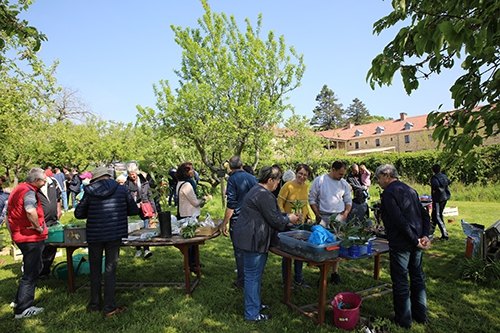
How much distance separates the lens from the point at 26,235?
4062 mm

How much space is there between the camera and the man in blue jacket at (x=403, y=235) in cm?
337

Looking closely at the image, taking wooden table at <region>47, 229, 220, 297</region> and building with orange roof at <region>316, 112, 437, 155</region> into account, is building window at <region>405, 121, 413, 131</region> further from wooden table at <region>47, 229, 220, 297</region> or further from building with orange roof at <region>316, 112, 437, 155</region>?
wooden table at <region>47, 229, 220, 297</region>

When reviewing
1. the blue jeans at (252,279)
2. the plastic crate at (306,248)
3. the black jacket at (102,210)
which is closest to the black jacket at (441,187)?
the plastic crate at (306,248)

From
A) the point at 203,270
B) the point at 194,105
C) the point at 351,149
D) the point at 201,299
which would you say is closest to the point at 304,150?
the point at 194,105

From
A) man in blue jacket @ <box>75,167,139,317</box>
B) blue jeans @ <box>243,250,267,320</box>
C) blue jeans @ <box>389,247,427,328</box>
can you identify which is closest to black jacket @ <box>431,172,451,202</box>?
blue jeans @ <box>389,247,427,328</box>

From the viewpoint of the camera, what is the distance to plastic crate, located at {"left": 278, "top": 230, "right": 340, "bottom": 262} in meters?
3.41

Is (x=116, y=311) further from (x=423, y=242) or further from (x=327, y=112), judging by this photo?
(x=327, y=112)

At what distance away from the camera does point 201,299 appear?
14.5ft

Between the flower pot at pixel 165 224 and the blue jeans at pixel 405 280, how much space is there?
275cm

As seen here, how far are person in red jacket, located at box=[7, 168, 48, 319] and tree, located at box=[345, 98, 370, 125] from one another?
220 feet

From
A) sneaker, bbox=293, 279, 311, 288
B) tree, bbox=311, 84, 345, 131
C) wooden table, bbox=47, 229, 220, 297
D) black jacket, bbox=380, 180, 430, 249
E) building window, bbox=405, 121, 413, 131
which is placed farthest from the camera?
tree, bbox=311, 84, 345, 131

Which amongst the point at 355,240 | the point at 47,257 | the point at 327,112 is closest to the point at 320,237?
the point at 355,240

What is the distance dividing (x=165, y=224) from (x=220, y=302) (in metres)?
1.26

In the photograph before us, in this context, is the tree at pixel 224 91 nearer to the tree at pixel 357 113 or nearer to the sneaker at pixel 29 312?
the sneaker at pixel 29 312
